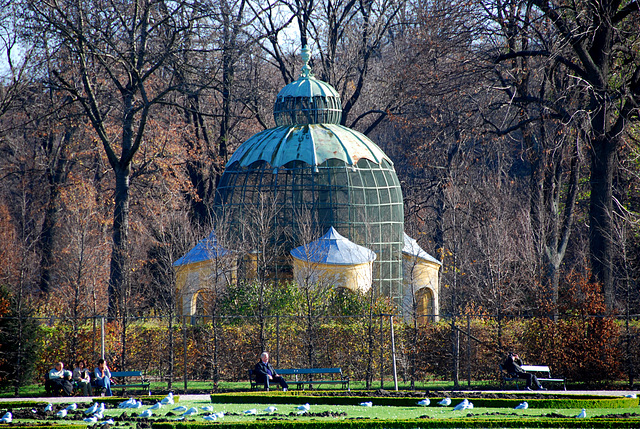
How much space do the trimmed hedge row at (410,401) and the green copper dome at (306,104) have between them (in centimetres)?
1753

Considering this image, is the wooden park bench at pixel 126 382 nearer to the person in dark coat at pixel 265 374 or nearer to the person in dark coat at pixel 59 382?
the person in dark coat at pixel 59 382

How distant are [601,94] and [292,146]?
39.8 ft

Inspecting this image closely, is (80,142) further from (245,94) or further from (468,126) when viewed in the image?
(468,126)

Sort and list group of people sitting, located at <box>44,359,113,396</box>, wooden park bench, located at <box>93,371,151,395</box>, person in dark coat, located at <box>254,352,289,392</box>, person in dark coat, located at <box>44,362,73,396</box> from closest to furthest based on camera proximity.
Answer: person in dark coat, located at <box>254,352,289,392</box>
group of people sitting, located at <box>44,359,113,396</box>
person in dark coat, located at <box>44,362,73,396</box>
wooden park bench, located at <box>93,371,151,395</box>

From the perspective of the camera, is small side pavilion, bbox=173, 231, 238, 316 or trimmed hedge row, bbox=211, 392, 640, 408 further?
small side pavilion, bbox=173, 231, 238, 316

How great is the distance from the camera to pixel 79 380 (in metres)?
20.3

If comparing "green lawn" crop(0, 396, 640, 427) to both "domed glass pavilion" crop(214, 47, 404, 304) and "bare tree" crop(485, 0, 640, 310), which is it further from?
"domed glass pavilion" crop(214, 47, 404, 304)

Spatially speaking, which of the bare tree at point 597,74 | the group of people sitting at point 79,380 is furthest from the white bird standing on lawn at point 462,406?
the bare tree at point 597,74

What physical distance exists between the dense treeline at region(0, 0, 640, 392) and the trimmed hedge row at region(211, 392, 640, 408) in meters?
5.35

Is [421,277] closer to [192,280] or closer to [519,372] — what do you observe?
[192,280]

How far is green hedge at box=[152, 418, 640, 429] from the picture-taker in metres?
12.7

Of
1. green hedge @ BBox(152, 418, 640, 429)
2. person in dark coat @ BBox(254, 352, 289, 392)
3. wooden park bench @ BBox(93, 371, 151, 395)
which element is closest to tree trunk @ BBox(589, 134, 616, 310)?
person in dark coat @ BBox(254, 352, 289, 392)

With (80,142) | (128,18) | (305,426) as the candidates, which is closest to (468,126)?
(128,18)

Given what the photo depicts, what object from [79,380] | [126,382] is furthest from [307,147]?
[79,380]
